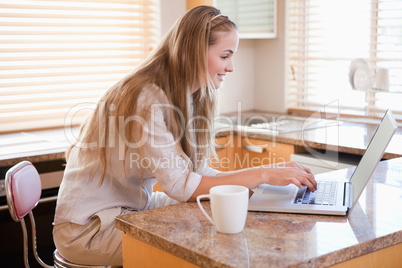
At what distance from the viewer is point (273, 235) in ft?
3.86

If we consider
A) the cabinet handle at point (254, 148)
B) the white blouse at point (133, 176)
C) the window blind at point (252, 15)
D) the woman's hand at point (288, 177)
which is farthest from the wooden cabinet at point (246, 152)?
the woman's hand at point (288, 177)

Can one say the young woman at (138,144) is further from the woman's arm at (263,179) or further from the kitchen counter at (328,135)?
the kitchen counter at (328,135)

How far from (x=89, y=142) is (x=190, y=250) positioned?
0.67 meters

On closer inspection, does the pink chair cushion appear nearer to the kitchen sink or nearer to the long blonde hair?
the long blonde hair

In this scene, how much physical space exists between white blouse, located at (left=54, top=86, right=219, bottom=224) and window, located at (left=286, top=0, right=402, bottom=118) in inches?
67.8

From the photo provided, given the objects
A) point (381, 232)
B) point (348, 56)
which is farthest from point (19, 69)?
point (381, 232)

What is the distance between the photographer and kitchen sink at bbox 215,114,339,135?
292 cm

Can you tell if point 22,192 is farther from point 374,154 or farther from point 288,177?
point 374,154

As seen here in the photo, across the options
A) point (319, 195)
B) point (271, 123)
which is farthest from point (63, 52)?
point (319, 195)

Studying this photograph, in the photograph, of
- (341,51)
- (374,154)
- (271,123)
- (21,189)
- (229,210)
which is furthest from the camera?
(341,51)

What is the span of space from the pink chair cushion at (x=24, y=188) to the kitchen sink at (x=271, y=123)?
1287mm

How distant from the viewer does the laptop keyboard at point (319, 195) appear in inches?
55.6

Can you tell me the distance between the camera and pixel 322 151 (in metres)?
2.59

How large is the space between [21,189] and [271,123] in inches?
72.4
